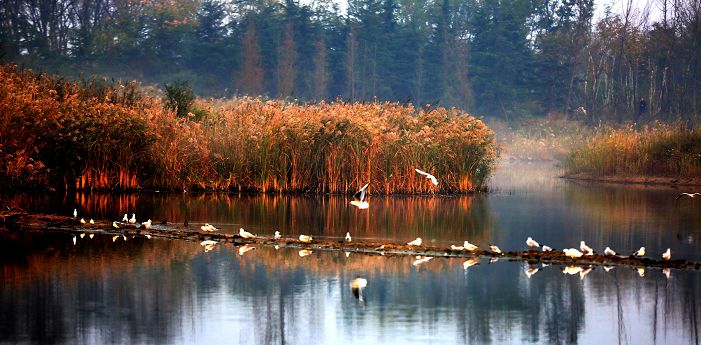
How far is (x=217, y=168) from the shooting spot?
26.4m

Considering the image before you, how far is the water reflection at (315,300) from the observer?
33.0ft

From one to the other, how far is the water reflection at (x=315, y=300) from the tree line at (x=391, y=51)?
5017cm

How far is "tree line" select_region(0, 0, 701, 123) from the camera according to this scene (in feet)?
221

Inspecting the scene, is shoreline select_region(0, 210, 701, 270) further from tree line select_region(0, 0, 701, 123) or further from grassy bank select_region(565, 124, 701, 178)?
tree line select_region(0, 0, 701, 123)

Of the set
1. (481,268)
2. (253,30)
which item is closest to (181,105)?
(481,268)

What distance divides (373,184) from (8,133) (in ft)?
29.2

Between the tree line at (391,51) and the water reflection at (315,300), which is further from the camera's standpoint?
the tree line at (391,51)

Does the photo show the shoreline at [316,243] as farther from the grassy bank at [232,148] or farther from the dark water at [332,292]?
the grassy bank at [232,148]

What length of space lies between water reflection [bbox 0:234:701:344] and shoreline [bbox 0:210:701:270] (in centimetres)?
43

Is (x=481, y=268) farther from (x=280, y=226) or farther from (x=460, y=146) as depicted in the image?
(x=460, y=146)

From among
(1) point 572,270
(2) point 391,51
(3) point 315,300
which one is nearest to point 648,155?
(1) point 572,270

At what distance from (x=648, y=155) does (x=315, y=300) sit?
82.2ft

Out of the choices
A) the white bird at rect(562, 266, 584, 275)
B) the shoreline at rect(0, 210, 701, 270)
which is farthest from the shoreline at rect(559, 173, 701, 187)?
the white bird at rect(562, 266, 584, 275)

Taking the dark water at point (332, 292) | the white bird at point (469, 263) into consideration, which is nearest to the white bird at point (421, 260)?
the dark water at point (332, 292)
